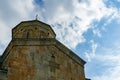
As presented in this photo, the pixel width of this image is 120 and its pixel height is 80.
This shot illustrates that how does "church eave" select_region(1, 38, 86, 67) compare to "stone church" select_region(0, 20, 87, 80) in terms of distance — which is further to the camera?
"church eave" select_region(1, 38, 86, 67)

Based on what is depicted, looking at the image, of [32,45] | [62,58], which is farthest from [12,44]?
[62,58]

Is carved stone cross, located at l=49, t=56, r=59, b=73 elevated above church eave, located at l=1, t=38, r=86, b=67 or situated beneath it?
situated beneath

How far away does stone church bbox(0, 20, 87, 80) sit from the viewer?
35.1 feet

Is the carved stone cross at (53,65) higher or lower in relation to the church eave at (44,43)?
lower

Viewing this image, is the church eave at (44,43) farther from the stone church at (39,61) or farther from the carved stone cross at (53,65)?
the carved stone cross at (53,65)

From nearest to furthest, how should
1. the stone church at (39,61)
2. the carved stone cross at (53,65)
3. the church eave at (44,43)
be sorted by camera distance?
the stone church at (39,61) < the carved stone cross at (53,65) < the church eave at (44,43)

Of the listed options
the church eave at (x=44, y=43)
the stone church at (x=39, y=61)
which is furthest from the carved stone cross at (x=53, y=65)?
the church eave at (x=44, y=43)

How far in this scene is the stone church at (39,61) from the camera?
35.1 feet

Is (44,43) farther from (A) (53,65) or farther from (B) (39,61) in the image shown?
(A) (53,65)

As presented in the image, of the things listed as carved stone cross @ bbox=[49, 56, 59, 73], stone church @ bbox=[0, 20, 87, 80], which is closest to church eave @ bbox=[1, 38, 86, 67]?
stone church @ bbox=[0, 20, 87, 80]

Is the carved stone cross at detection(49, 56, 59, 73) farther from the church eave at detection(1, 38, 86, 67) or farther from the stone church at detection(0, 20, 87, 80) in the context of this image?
the church eave at detection(1, 38, 86, 67)

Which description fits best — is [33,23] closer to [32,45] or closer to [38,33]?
[38,33]

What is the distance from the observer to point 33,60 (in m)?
11.2

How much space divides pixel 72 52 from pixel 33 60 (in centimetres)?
291
